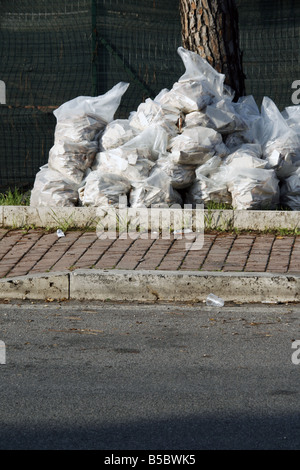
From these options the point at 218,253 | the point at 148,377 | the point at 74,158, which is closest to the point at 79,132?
the point at 74,158

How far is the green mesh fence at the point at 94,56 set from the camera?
9.13 meters

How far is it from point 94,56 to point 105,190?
8.09ft

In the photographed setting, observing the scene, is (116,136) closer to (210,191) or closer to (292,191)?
(210,191)

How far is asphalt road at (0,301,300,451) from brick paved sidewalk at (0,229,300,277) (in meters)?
0.48

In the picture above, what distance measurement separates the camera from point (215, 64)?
825 cm

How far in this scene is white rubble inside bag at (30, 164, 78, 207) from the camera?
745 centimetres

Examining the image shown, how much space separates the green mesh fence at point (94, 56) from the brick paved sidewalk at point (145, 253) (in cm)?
250

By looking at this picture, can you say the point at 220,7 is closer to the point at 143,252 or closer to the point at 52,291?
the point at 143,252

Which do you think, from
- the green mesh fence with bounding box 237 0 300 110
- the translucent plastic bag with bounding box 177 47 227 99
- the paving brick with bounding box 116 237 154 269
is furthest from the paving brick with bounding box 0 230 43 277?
the green mesh fence with bounding box 237 0 300 110

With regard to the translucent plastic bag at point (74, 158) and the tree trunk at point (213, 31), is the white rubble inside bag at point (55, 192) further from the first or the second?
the tree trunk at point (213, 31)

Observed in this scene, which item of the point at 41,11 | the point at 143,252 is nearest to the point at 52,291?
the point at 143,252

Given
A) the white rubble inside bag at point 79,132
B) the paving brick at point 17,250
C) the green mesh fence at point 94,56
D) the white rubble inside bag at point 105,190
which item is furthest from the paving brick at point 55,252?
the green mesh fence at point 94,56

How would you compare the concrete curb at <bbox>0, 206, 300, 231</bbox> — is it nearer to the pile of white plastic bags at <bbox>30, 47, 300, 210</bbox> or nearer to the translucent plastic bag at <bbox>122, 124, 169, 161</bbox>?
the pile of white plastic bags at <bbox>30, 47, 300, 210</bbox>

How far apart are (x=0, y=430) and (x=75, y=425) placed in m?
Result: 0.33
